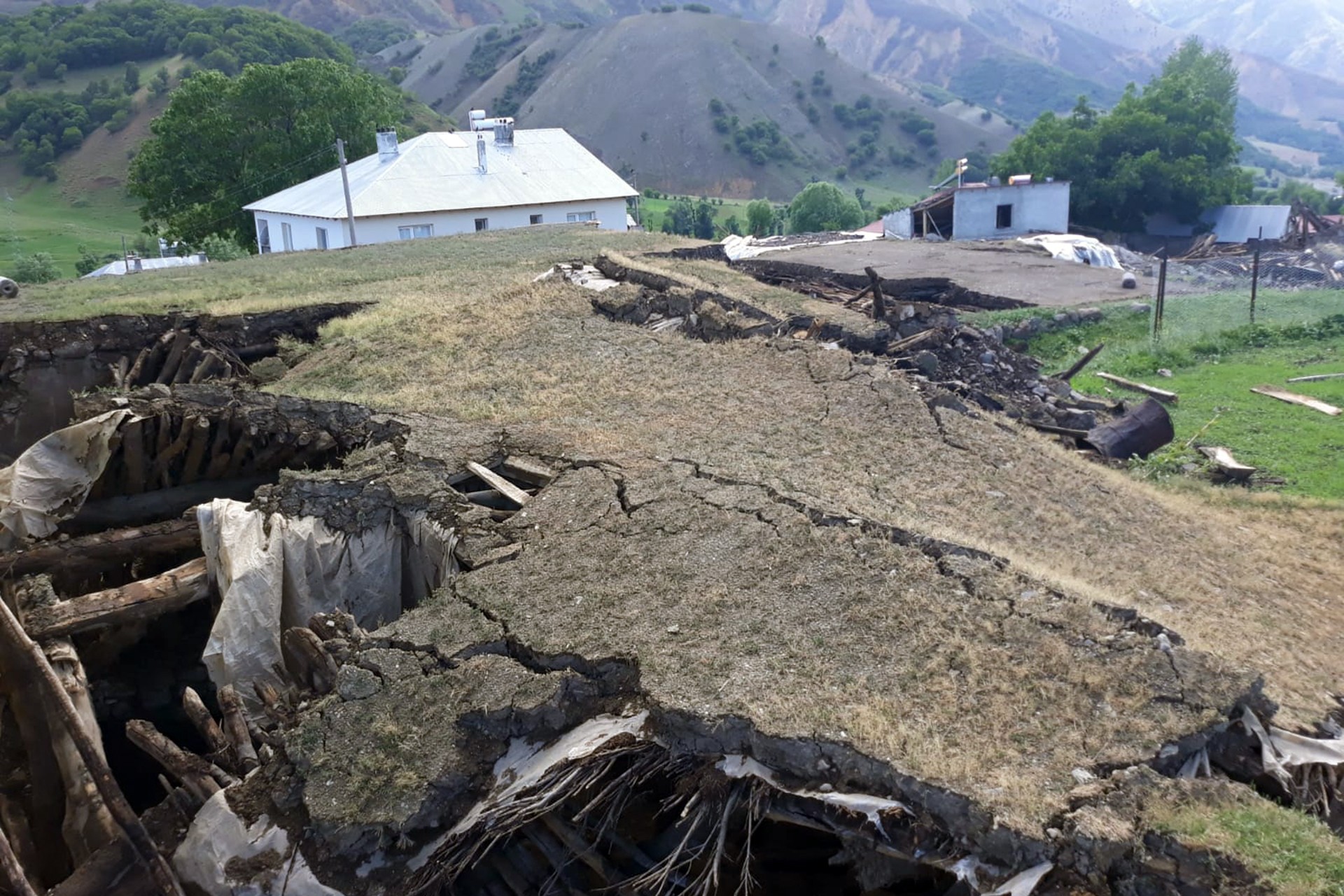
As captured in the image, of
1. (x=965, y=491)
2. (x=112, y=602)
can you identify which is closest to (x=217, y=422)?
(x=112, y=602)

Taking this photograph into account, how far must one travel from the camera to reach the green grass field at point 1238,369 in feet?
41.3

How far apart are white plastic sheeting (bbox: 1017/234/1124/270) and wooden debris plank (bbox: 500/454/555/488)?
21.3 meters

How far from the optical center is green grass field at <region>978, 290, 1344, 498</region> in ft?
41.3

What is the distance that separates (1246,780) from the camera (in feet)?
14.6

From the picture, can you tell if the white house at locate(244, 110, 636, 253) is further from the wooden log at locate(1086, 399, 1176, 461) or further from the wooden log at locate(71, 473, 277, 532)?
the wooden log at locate(71, 473, 277, 532)

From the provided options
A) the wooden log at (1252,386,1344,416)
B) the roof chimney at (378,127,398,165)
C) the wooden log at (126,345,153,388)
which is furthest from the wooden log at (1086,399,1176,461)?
the roof chimney at (378,127,398,165)

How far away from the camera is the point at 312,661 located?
5492mm

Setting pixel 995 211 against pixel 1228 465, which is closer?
pixel 1228 465

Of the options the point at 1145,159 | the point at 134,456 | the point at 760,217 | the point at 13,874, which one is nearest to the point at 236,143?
the point at 760,217

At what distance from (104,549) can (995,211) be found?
30.8 metres

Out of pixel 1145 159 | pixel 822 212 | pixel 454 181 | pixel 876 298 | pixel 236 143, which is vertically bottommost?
pixel 876 298

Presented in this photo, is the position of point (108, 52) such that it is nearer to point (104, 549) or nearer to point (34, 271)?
point (34, 271)

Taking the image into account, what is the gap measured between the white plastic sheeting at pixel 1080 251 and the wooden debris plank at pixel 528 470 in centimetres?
2134

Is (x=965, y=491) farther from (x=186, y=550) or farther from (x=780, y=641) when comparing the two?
(x=186, y=550)
